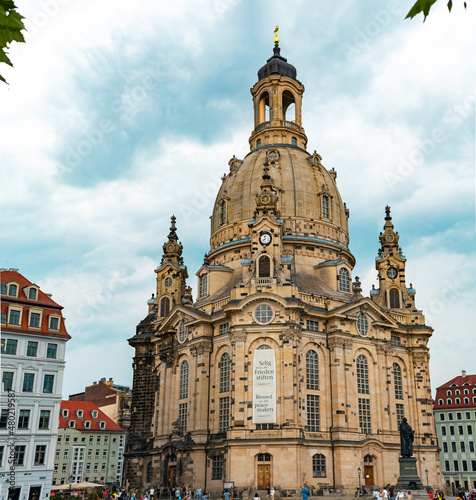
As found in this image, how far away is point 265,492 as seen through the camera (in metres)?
47.9

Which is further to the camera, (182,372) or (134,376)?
(134,376)

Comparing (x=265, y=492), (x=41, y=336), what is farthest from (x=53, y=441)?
(x=265, y=492)

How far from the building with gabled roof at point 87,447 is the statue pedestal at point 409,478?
47436 mm

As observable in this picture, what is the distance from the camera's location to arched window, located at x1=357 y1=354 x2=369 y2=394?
57.6 meters

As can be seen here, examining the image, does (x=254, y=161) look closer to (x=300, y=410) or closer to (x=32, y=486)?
(x=300, y=410)

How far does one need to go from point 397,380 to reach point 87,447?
45.4 meters

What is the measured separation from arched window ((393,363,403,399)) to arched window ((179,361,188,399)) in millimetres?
23287

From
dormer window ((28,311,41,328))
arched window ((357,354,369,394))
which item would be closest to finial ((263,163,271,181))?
arched window ((357,354,369,394))

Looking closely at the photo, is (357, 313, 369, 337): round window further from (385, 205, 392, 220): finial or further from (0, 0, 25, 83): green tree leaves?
(0, 0, 25, 83): green tree leaves

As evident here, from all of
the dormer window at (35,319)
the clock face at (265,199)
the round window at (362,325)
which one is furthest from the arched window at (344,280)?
the dormer window at (35,319)

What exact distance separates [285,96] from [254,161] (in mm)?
14182

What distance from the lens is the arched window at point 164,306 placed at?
234 feet

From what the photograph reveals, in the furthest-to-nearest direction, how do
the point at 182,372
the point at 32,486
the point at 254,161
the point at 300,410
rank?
the point at 254,161
the point at 182,372
the point at 300,410
the point at 32,486

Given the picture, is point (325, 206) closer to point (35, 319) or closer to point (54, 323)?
point (54, 323)
